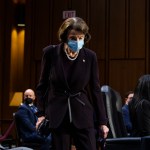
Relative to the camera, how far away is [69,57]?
9.82 feet

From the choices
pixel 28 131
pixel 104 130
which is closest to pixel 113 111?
pixel 104 130

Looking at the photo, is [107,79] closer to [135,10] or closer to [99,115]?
[135,10]

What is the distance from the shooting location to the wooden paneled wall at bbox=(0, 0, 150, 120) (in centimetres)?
1035

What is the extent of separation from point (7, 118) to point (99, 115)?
8383mm

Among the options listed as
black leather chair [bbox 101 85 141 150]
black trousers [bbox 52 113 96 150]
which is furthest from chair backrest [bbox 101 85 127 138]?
black trousers [bbox 52 113 96 150]

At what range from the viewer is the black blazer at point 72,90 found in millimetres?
2891

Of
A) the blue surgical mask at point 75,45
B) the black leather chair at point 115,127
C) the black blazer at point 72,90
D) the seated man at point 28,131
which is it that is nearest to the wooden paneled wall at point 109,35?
the seated man at point 28,131

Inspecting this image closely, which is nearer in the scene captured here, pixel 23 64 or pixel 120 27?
pixel 120 27

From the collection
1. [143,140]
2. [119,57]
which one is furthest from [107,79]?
[143,140]

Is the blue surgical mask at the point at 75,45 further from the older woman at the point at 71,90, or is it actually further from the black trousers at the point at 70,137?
the black trousers at the point at 70,137

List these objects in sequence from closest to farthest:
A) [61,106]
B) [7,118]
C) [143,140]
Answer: [61,106]
[143,140]
[7,118]

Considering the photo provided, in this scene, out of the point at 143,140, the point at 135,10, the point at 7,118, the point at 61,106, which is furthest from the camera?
the point at 7,118

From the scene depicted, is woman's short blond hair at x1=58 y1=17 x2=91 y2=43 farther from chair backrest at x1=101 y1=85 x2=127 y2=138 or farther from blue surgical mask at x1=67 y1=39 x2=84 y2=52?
chair backrest at x1=101 y1=85 x2=127 y2=138

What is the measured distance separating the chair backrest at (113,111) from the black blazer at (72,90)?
3.23 feet
